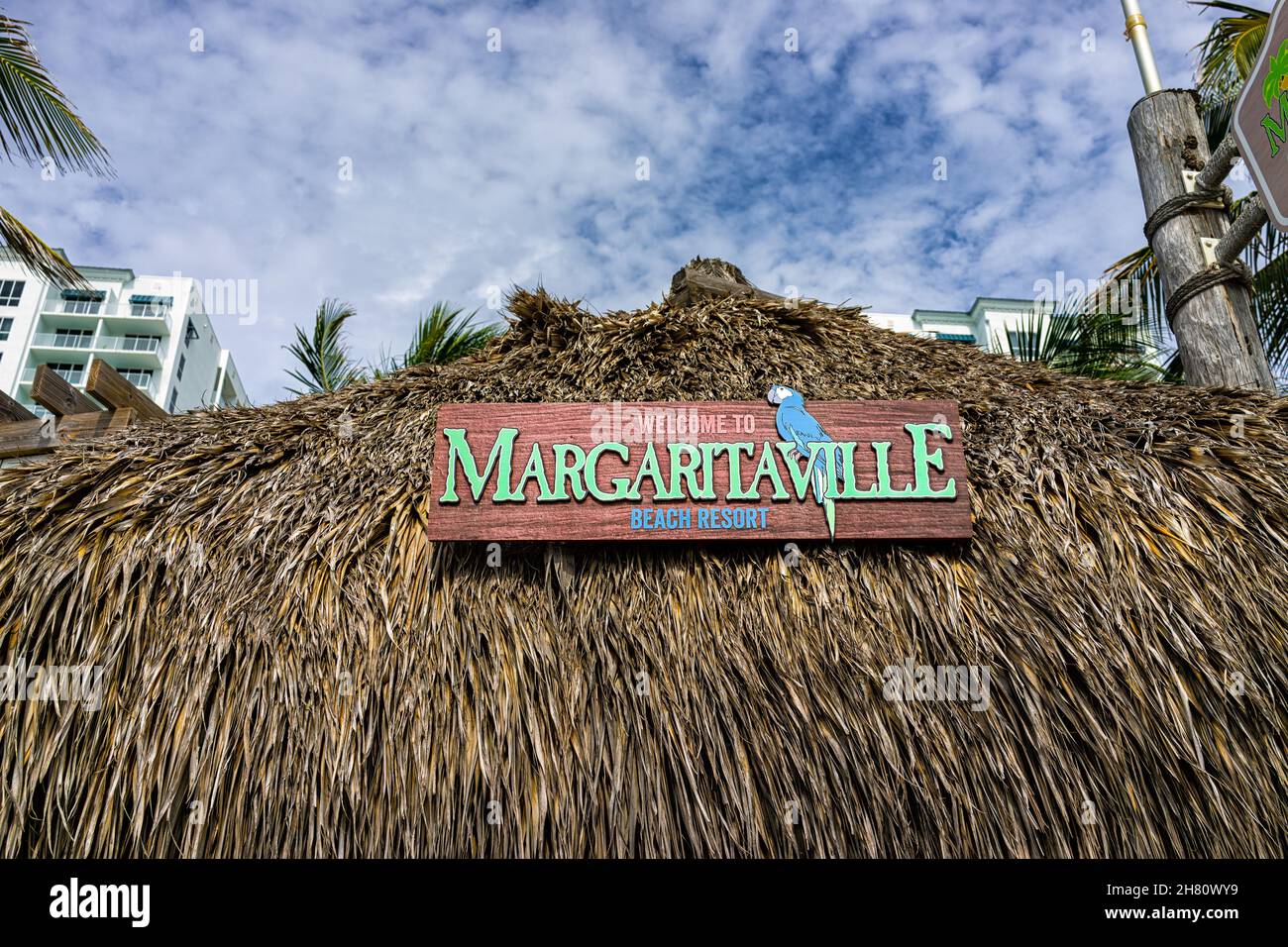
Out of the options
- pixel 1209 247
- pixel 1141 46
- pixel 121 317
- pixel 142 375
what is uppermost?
pixel 121 317

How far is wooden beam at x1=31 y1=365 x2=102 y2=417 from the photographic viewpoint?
4109mm

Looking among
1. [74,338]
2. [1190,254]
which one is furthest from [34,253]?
[74,338]

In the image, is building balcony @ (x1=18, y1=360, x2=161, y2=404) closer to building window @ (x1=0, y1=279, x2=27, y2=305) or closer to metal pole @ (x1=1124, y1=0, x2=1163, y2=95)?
building window @ (x1=0, y1=279, x2=27, y2=305)

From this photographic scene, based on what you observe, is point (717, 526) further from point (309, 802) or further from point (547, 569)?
point (309, 802)

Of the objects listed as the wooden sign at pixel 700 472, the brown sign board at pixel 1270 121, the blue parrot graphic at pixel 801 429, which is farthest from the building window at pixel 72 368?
the brown sign board at pixel 1270 121

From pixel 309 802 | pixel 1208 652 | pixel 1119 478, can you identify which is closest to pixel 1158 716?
pixel 1208 652

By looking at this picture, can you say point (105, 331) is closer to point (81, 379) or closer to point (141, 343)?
point (141, 343)

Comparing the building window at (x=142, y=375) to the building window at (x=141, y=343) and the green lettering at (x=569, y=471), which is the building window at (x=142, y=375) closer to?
the building window at (x=141, y=343)

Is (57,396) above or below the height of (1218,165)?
below

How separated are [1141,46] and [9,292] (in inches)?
1726

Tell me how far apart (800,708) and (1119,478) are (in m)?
1.86

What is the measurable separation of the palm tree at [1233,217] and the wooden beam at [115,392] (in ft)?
22.6

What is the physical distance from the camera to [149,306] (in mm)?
34500
